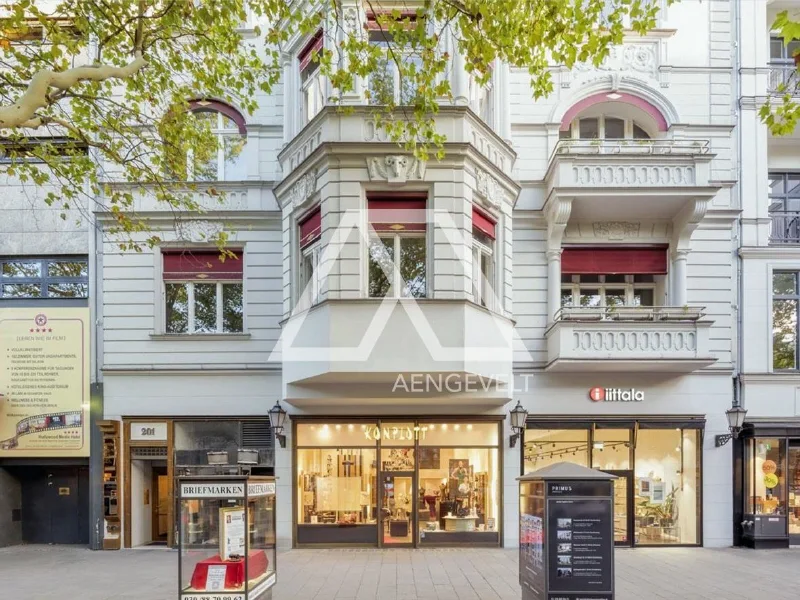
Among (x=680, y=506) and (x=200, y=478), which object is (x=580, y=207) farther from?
(x=200, y=478)

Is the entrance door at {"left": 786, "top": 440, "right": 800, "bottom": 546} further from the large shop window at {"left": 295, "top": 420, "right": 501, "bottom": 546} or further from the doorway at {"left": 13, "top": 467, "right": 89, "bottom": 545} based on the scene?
the doorway at {"left": 13, "top": 467, "right": 89, "bottom": 545}

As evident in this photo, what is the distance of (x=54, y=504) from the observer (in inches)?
535

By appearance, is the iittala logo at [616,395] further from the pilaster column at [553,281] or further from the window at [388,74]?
the window at [388,74]

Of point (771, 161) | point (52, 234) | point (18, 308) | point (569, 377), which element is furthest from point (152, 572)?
point (771, 161)

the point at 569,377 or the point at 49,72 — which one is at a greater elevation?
the point at 49,72

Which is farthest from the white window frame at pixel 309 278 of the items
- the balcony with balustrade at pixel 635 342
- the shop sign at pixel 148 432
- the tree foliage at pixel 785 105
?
the tree foliage at pixel 785 105

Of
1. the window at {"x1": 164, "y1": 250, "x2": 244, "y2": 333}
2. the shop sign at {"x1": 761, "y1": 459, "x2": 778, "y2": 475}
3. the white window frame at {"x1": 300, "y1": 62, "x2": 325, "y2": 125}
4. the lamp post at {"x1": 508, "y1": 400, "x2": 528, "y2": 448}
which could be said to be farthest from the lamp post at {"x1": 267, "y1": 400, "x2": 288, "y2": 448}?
the shop sign at {"x1": 761, "y1": 459, "x2": 778, "y2": 475}

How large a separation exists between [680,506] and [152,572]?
34.3ft

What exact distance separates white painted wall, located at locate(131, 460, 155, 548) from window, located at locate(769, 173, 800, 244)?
14670 millimetres

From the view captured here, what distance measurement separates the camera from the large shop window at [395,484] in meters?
12.5

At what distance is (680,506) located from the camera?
510 inches

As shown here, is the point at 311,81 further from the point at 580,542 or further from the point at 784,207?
the point at 784,207

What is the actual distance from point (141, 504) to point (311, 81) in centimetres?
951

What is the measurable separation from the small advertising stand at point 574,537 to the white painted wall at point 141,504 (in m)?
9.08
